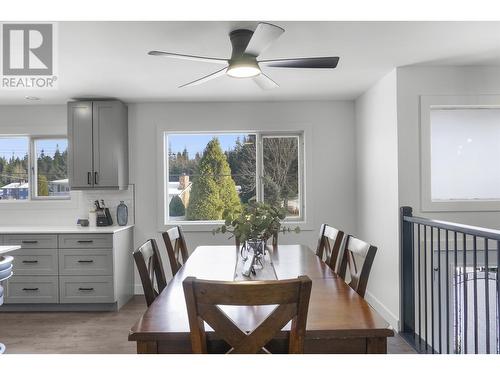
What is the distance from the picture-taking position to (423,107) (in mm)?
3129

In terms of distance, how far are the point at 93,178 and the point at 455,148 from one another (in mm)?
3787

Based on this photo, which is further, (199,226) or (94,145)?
(199,226)

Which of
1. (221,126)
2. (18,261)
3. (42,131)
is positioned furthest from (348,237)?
(42,131)

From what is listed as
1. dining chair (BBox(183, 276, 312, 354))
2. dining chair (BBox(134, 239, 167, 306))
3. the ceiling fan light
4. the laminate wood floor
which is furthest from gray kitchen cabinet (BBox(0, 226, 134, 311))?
dining chair (BBox(183, 276, 312, 354))

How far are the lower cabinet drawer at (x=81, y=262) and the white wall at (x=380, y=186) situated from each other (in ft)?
9.16

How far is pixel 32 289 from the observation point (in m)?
3.69

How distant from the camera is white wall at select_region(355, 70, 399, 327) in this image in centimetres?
320

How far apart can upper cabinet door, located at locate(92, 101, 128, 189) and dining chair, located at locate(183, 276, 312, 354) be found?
3.20 metres

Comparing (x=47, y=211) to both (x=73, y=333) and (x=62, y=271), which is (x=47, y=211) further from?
(x=73, y=333)

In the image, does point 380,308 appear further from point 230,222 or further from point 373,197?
point 230,222

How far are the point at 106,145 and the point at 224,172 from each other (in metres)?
1.41

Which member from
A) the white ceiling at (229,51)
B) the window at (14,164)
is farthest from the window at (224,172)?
the window at (14,164)

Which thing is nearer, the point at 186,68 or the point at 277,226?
the point at 277,226
